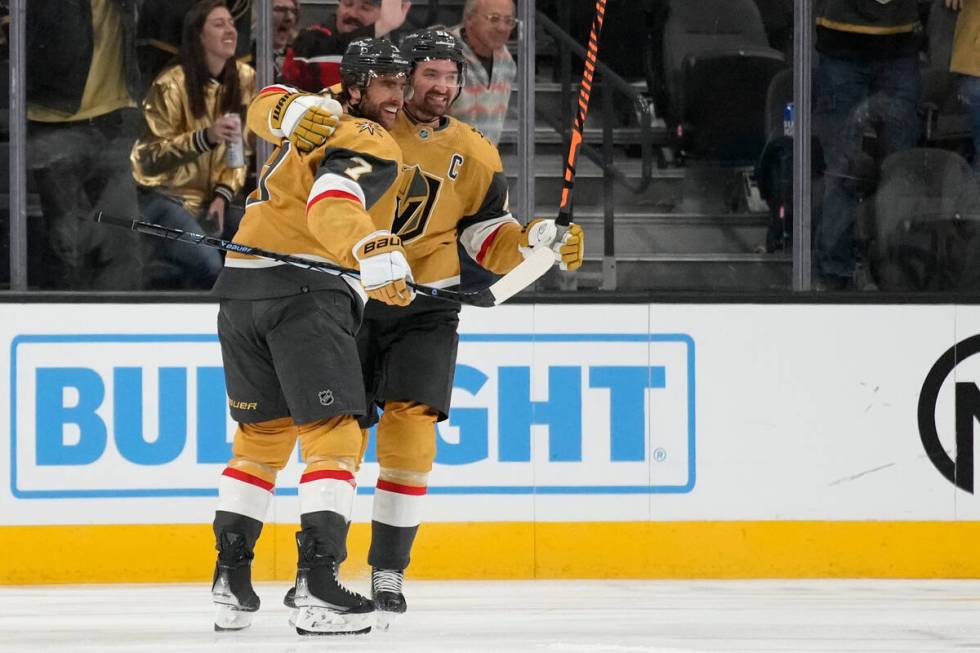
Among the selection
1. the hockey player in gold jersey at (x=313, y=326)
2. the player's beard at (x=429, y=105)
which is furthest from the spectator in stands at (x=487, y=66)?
the hockey player in gold jersey at (x=313, y=326)

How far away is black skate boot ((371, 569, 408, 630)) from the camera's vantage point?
11.9 ft

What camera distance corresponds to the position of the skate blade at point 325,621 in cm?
330

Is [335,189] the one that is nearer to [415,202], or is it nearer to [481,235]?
[415,202]

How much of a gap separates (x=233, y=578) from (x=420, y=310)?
0.75 m

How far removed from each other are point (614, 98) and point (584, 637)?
198 centimetres

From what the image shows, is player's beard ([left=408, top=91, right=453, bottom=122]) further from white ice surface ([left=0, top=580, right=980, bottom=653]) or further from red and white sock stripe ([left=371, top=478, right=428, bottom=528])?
white ice surface ([left=0, top=580, right=980, bottom=653])

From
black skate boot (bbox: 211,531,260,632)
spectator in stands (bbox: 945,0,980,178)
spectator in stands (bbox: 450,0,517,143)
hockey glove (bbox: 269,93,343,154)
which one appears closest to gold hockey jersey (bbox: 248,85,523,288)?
hockey glove (bbox: 269,93,343,154)

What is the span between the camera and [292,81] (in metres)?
4.83

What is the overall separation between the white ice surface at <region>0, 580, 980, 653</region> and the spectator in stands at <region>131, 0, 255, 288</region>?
1090 millimetres

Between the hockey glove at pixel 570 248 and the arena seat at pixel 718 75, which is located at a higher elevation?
the arena seat at pixel 718 75

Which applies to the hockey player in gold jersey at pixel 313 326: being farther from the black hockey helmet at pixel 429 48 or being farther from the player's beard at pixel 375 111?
the black hockey helmet at pixel 429 48

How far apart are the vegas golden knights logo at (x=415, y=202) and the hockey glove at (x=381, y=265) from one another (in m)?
0.48

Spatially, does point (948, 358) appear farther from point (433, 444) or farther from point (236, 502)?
point (236, 502)

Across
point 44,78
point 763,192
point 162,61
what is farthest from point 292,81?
point 763,192
